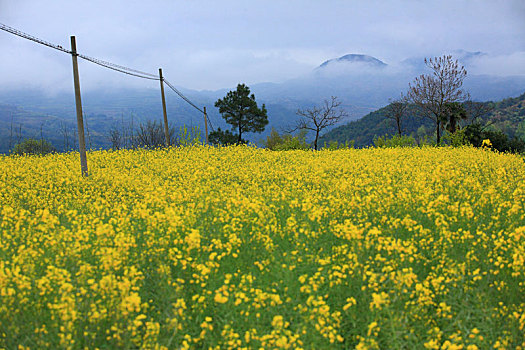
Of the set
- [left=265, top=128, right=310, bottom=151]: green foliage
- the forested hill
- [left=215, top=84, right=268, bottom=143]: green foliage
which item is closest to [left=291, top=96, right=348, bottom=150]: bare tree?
[left=265, top=128, right=310, bottom=151]: green foliage

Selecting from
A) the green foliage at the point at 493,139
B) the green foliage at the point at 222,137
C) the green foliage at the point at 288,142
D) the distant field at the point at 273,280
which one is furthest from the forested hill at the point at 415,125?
the distant field at the point at 273,280

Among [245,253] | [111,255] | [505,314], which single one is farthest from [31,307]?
[505,314]

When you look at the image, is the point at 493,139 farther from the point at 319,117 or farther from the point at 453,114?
the point at 319,117

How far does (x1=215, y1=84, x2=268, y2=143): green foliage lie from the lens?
51375mm

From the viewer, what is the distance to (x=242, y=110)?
5169 centimetres

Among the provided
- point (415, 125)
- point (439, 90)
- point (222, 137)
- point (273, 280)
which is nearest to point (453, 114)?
point (439, 90)

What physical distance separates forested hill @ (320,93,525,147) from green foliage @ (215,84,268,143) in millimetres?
28087

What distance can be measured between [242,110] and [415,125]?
190 ft

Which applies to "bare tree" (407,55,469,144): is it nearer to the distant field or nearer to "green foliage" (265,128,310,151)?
"green foliage" (265,128,310,151)

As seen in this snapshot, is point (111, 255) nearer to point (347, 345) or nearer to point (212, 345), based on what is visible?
point (212, 345)

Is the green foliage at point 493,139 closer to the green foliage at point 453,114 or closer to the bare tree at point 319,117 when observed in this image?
the green foliage at point 453,114

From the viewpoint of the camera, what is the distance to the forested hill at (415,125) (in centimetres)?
7844

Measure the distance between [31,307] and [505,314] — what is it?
5.18 m

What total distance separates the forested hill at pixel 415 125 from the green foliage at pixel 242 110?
92.1 feet
